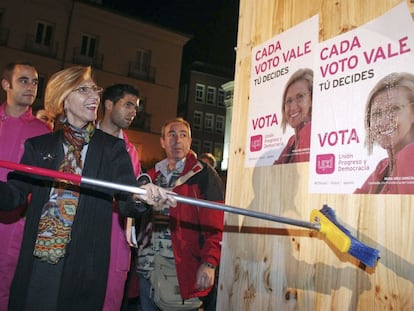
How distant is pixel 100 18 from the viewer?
21.8 metres

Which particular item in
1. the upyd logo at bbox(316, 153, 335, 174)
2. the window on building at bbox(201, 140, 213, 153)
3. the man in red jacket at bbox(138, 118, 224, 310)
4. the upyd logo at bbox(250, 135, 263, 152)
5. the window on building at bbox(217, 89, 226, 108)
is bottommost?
the man in red jacket at bbox(138, 118, 224, 310)

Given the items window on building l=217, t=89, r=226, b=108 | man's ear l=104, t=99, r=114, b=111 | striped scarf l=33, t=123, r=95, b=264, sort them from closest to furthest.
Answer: striped scarf l=33, t=123, r=95, b=264 → man's ear l=104, t=99, r=114, b=111 → window on building l=217, t=89, r=226, b=108

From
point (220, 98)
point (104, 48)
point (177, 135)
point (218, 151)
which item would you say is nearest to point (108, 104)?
point (177, 135)

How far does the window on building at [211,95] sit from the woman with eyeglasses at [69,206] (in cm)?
3639

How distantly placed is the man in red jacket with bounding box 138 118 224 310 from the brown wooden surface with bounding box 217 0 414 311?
50 cm

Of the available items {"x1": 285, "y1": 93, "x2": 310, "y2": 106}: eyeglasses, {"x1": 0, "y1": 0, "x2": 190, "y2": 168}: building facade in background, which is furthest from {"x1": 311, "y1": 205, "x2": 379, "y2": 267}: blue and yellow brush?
{"x1": 0, "y1": 0, "x2": 190, "y2": 168}: building facade in background

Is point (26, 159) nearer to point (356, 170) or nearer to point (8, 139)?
point (8, 139)

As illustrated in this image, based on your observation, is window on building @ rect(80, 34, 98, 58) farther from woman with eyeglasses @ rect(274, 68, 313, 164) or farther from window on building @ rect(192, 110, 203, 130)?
woman with eyeglasses @ rect(274, 68, 313, 164)

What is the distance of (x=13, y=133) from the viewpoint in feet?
10.8

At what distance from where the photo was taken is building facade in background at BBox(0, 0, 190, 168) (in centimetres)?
1992

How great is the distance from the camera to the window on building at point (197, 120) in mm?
38188

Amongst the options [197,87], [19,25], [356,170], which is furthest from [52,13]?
[356,170]

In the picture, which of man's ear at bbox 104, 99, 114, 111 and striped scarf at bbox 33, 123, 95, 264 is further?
man's ear at bbox 104, 99, 114, 111

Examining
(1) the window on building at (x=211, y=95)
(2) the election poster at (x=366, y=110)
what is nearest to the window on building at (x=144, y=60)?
(1) the window on building at (x=211, y=95)
